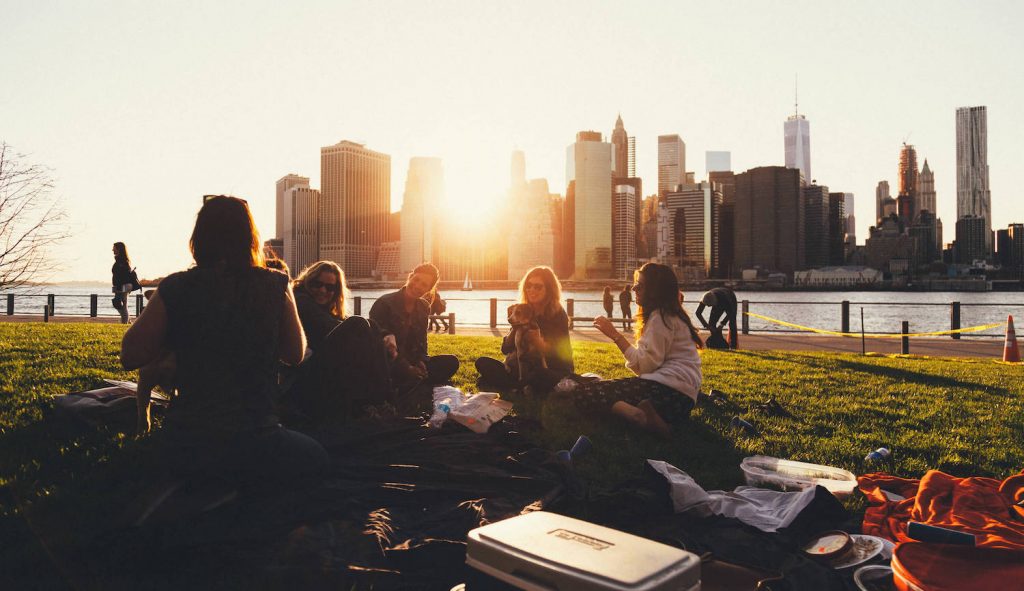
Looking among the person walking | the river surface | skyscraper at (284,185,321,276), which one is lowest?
the river surface

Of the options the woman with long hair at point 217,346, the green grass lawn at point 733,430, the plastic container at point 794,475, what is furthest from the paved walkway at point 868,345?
the woman with long hair at point 217,346

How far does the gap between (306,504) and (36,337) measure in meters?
9.41

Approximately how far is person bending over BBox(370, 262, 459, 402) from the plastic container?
3.31 m

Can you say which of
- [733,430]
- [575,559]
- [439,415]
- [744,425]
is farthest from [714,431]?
[575,559]

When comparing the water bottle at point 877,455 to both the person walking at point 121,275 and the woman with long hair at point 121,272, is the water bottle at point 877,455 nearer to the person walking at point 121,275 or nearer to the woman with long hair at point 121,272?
the person walking at point 121,275

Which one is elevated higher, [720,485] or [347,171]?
[347,171]

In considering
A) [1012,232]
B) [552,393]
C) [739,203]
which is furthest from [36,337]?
[1012,232]

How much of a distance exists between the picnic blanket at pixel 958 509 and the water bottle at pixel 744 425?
169 cm

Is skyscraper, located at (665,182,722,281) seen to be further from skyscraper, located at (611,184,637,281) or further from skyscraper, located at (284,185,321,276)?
skyscraper, located at (284,185,321,276)

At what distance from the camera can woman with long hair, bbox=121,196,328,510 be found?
2.76 meters

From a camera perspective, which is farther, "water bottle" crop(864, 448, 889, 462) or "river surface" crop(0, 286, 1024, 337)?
"river surface" crop(0, 286, 1024, 337)

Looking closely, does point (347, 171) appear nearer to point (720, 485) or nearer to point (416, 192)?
point (416, 192)

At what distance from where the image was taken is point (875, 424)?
538 cm

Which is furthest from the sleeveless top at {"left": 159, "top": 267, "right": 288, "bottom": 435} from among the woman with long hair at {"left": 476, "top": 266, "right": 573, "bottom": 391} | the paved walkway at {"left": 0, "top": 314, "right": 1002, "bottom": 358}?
the paved walkway at {"left": 0, "top": 314, "right": 1002, "bottom": 358}
